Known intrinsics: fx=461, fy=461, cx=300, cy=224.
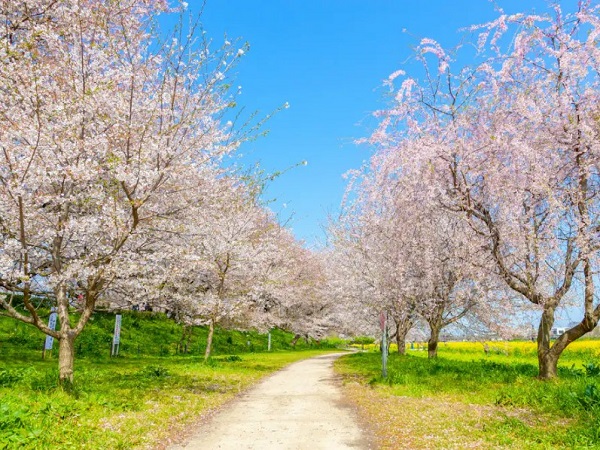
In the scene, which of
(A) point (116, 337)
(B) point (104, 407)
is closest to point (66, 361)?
(B) point (104, 407)

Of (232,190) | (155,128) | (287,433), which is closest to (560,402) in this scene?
(287,433)

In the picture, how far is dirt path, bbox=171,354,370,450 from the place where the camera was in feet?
25.8

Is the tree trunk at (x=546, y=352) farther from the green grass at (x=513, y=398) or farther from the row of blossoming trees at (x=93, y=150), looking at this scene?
the row of blossoming trees at (x=93, y=150)

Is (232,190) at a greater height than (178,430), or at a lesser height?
greater

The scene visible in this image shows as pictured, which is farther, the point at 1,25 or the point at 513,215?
the point at 513,215

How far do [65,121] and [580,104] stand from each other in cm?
1149

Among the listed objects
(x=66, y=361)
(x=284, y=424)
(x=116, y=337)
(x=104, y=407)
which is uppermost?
(x=66, y=361)

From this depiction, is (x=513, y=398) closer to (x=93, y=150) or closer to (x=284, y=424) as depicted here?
(x=284, y=424)

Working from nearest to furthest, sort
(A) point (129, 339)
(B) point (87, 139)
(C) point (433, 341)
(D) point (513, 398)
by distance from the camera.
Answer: (B) point (87, 139), (D) point (513, 398), (C) point (433, 341), (A) point (129, 339)

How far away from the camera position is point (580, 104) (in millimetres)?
11062

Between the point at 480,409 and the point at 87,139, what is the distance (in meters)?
10.1

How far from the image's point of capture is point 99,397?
9.74 metres

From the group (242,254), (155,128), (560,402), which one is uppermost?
(155,128)

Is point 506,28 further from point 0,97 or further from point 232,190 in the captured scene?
point 0,97
